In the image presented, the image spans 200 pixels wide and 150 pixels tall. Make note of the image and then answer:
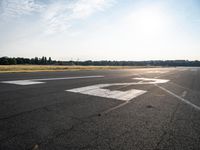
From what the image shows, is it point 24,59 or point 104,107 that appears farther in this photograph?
point 24,59

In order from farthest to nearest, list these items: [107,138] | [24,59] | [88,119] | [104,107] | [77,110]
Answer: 1. [24,59]
2. [104,107]
3. [77,110]
4. [88,119]
5. [107,138]

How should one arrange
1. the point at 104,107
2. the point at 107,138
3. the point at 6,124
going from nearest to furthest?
the point at 107,138 < the point at 6,124 < the point at 104,107

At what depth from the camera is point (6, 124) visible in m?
3.82

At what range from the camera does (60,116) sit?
4.54 m

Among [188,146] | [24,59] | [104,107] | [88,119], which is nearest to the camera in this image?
[188,146]

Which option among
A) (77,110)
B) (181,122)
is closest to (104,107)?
(77,110)

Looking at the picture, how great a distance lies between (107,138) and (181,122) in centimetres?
222

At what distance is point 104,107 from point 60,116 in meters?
1.60

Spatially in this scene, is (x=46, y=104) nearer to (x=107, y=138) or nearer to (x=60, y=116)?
(x=60, y=116)

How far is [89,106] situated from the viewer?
572cm

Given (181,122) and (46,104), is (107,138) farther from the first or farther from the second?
(46,104)

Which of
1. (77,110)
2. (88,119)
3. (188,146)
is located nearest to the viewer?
(188,146)

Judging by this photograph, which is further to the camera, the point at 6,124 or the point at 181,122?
the point at 181,122

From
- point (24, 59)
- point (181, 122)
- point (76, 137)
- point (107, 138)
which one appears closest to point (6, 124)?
point (76, 137)
